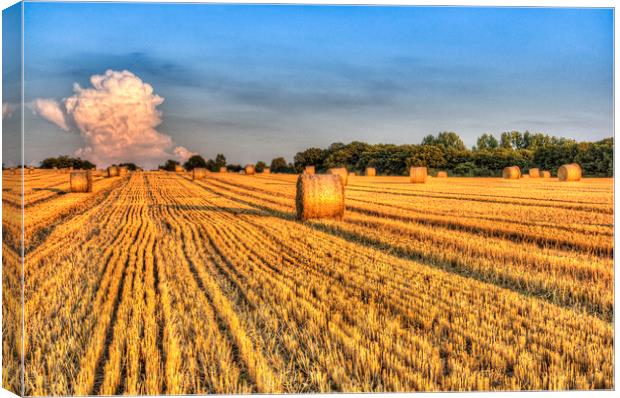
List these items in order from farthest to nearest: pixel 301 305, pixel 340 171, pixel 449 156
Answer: pixel 340 171
pixel 449 156
pixel 301 305

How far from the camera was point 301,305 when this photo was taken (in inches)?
188

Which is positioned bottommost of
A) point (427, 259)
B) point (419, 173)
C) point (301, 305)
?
point (301, 305)

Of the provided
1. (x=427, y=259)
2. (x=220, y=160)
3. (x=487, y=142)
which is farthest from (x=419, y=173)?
(x=220, y=160)

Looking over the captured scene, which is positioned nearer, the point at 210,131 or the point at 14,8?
the point at 14,8

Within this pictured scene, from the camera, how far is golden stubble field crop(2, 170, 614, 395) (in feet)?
12.9

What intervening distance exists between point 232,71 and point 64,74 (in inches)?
54.8

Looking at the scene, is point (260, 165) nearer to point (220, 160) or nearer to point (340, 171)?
point (220, 160)

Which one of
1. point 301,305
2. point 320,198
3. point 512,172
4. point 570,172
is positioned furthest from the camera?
point 320,198

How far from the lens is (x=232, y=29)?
16.6ft

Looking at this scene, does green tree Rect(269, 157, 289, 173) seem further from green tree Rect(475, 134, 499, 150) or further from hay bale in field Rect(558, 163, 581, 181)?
hay bale in field Rect(558, 163, 581, 181)

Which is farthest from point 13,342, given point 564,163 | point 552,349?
point 564,163

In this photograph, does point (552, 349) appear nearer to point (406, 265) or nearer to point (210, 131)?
point (406, 265)

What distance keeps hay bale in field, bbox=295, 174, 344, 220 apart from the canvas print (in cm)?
233

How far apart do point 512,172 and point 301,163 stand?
2.51 metres
